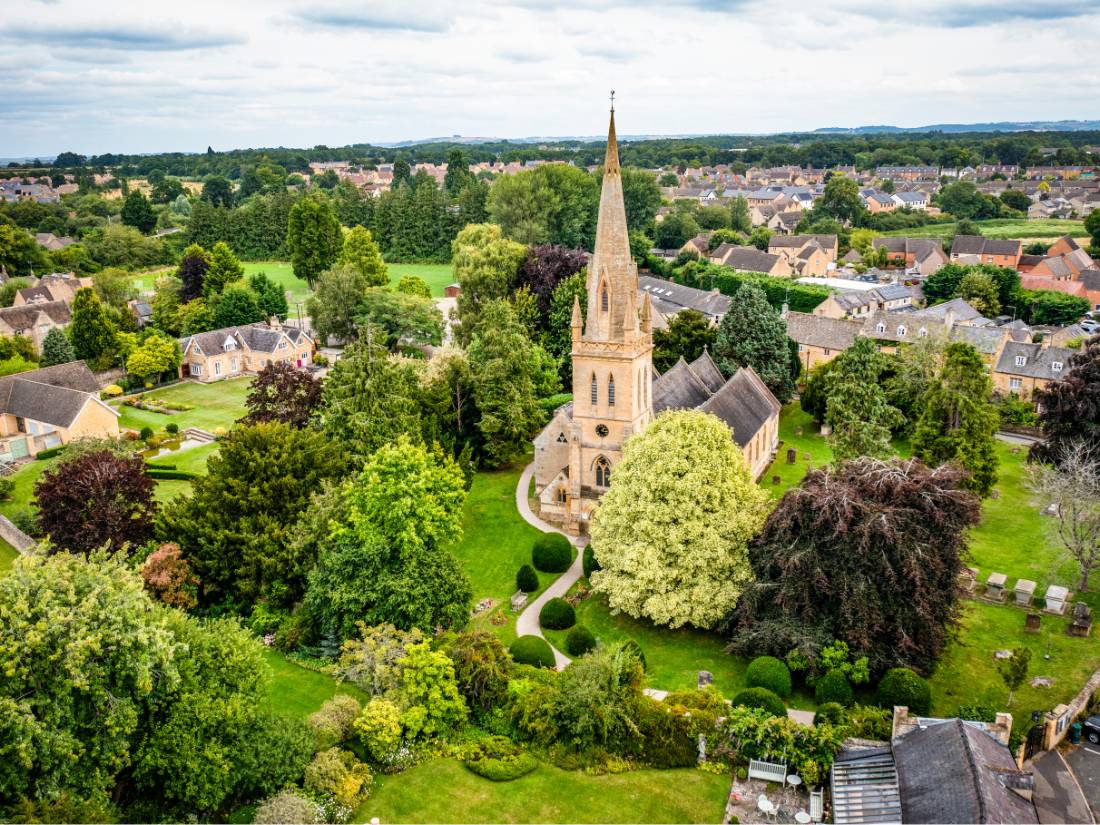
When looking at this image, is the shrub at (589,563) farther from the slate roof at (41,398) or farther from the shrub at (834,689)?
the slate roof at (41,398)

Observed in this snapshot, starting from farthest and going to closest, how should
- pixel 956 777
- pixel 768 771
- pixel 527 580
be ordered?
1. pixel 527 580
2. pixel 768 771
3. pixel 956 777

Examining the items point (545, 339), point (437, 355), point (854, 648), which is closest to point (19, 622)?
point (854, 648)

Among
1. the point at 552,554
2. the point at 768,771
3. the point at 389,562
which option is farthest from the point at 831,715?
the point at 389,562

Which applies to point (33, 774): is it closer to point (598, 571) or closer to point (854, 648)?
point (598, 571)

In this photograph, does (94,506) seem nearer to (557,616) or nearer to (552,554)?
(552,554)

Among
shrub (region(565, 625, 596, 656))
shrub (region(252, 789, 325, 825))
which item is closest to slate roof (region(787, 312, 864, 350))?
shrub (region(565, 625, 596, 656))
